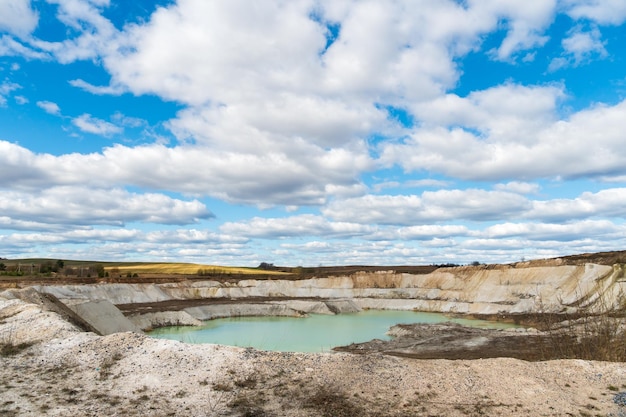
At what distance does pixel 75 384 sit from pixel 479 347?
24.9m

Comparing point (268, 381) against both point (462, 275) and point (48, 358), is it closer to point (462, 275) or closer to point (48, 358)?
point (48, 358)

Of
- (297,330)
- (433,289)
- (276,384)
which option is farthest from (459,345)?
(433,289)

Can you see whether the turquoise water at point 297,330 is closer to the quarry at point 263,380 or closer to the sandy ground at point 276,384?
the quarry at point 263,380

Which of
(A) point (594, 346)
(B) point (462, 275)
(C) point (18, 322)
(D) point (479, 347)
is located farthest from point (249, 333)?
(B) point (462, 275)

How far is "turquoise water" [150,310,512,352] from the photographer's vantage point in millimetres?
33906

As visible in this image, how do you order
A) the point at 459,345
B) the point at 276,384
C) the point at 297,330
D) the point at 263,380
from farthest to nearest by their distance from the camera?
the point at 297,330
the point at 459,345
the point at 263,380
the point at 276,384

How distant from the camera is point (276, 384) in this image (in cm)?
1142

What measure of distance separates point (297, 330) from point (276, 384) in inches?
1291

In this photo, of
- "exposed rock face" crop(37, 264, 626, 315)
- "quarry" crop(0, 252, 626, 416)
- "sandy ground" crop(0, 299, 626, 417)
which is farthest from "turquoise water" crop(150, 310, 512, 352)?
"sandy ground" crop(0, 299, 626, 417)

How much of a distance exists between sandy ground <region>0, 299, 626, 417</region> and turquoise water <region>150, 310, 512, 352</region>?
570 inches

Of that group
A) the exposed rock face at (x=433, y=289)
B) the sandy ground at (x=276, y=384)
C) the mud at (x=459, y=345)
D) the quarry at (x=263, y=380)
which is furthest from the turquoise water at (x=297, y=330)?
the sandy ground at (x=276, y=384)

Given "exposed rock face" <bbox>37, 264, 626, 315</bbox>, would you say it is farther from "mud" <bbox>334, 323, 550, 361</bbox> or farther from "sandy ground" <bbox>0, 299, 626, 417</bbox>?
"sandy ground" <bbox>0, 299, 626, 417</bbox>

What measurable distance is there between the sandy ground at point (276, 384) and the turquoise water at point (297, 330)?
14.5 meters

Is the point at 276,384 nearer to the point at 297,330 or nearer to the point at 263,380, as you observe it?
the point at 263,380
